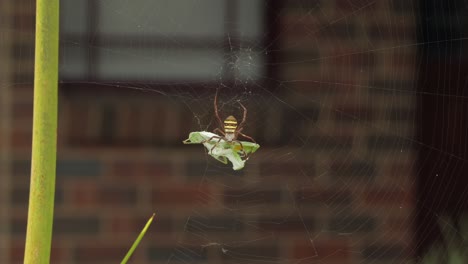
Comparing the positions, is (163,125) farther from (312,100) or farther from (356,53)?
Answer: (356,53)

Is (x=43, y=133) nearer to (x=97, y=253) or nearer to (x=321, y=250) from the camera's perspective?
(x=97, y=253)

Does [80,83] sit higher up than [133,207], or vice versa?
[80,83]

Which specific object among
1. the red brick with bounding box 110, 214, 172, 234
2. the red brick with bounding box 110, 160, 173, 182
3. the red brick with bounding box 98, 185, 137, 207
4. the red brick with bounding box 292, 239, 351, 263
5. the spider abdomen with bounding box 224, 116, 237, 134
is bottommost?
the red brick with bounding box 292, 239, 351, 263

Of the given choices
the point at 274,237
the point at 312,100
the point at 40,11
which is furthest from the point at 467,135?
the point at 40,11

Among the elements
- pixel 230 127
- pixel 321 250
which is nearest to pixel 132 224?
pixel 321 250

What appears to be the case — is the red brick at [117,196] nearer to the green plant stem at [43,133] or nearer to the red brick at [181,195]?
the red brick at [181,195]

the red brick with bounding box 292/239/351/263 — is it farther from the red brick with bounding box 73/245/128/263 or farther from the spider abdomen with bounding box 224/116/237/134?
the spider abdomen with bounding box 224/116/237/134

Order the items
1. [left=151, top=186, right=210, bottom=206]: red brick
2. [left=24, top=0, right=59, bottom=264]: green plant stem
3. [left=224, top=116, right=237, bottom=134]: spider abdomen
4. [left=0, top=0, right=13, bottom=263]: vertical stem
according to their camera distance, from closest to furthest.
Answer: [left=24, top=0, right=59, bottom=264]: green plant stem < [left=224, top=116, right=237, bottom=134]: spider abdomen < [left=0, top=0, right=13, bottom=263]: vertical stem < [left=151, top=186, right=210, bottom=206]: red brick

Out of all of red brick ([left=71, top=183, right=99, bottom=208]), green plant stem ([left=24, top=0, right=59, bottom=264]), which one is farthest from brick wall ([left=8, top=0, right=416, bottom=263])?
green plant stem ([left=24, top=0, right=59, bottom=264])
